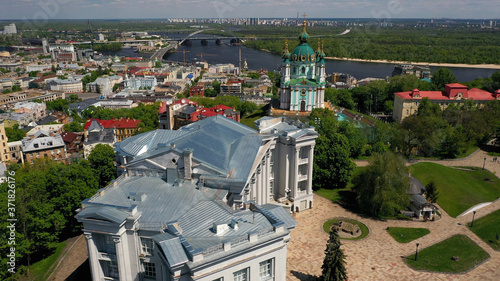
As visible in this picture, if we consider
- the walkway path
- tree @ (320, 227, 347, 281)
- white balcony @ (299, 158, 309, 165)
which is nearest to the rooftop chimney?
tree @ (320, 227, 347, 281)

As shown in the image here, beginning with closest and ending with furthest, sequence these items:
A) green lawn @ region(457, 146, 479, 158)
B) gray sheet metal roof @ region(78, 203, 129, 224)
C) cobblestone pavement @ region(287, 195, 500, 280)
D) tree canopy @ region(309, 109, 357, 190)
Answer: gray sheet metal roof @ region(78, 203, 129, 224) → cobblestone pavement @ region(287, 195, 500, 280) → tree canopy @ region(309, 109, 357, 190) → green lawn @ region(457, 146, 479, 158)

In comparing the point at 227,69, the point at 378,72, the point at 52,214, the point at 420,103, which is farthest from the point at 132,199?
the point at 378,72

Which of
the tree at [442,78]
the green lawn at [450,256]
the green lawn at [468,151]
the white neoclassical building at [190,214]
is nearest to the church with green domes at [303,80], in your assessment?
the green lawn at [468,151]

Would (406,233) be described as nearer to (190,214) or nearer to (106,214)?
(190,214)

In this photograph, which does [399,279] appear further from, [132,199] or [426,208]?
[132,199]

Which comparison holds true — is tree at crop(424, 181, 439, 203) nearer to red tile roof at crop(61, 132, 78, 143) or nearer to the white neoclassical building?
the white neoclassical building

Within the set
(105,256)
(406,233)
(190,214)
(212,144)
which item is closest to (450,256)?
(406,233)

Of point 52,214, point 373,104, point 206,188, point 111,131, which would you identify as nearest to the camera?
point 206,188
